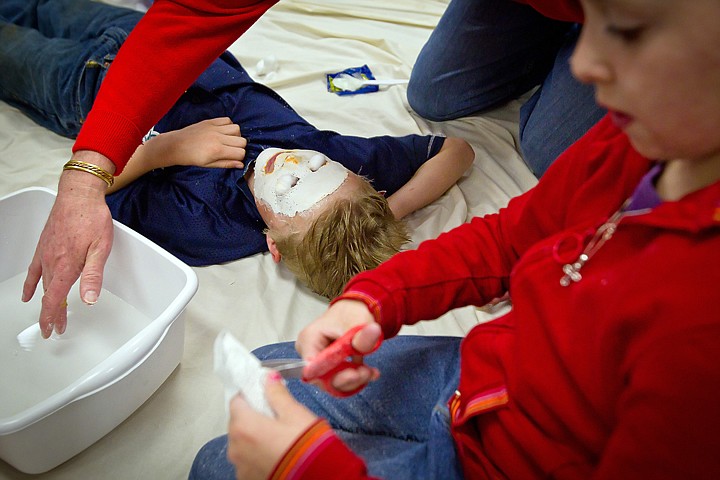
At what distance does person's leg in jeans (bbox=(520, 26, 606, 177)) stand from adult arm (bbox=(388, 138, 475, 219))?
153 mm

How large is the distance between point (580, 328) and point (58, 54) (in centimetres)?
129

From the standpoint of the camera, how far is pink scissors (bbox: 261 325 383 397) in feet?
1.86

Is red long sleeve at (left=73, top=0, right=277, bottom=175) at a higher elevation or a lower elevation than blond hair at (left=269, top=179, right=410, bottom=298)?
higher

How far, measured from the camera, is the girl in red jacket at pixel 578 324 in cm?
41

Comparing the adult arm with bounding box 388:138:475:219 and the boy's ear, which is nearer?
the boy's ear

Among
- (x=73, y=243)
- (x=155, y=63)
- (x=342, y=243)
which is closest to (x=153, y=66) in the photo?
(x=155, y=63)

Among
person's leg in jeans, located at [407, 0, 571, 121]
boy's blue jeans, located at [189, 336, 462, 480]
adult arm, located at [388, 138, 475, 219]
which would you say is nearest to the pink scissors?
boy's blue jeans, located at [189, 336, 462, 480]

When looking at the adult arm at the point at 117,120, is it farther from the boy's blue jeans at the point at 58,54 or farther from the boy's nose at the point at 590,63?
the boy's nose at the point at 590,63

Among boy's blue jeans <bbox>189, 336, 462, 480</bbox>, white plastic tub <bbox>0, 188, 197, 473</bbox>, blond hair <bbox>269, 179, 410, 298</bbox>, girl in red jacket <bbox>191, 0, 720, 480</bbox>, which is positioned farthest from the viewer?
blond hair <bbox>269, 179, 410, 298</bbox>

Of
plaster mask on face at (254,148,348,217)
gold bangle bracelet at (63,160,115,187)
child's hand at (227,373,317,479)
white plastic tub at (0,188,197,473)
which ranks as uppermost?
child's hand at (227,373,317,479)

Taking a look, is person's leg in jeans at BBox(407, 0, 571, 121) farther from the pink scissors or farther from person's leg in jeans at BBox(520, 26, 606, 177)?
the pink scissors

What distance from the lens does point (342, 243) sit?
104 cm

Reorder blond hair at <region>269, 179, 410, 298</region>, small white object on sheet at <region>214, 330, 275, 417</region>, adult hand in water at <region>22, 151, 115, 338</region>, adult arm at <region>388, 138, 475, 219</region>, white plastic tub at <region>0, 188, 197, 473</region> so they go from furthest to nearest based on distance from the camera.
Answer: adult arm at <region>388, 138, 475, 219</region>, blond hair at <region>269, 179, 410, 298</region>, adult hand in water at <region>22, 151, 115, 338</region>, white plastic tub at <region>0, 188, 197, 473</region>, small white object on sheet at <region>214, 330, 275, 417</region>

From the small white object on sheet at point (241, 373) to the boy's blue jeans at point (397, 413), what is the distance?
0.65 feet
